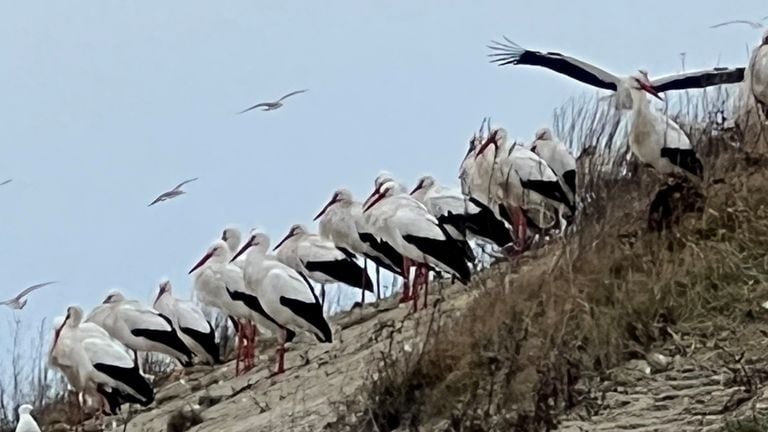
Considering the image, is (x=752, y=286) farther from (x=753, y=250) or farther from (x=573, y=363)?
(x=573, y=363)

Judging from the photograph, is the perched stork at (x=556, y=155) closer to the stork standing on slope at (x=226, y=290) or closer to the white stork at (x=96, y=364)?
the stork standing on slope at (x=226, y=290)

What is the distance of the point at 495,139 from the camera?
1641 cm

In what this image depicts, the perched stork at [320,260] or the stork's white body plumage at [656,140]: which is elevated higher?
the stork's white body plumage at [656,140]

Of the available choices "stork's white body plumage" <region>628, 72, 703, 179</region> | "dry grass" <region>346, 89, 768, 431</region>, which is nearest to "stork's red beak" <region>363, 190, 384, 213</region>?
"stork's white body plumage" <region>628, 72, 703, 179</region>

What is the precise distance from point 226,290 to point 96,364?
6.74 ft

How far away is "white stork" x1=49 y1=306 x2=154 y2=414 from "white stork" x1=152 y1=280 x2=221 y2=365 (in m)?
1.17

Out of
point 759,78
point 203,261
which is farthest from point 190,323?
point 759,78

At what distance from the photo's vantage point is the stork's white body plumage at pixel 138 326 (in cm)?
1580

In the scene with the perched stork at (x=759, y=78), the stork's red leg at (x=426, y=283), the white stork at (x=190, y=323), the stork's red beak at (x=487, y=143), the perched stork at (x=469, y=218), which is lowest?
the white stork at (x=190, y=323)

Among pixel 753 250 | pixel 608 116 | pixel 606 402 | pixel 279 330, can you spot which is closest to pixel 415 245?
pixel 279 330

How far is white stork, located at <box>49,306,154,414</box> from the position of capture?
46.1 feet

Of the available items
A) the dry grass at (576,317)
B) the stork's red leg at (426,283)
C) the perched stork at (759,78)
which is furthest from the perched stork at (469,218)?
the dry grass at (576,317)

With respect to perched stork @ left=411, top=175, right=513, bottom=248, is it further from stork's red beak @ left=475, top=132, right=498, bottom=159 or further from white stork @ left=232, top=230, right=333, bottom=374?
white stork @ left=232, top=230, right=333, bottom=374

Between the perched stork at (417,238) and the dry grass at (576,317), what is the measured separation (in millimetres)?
3754
